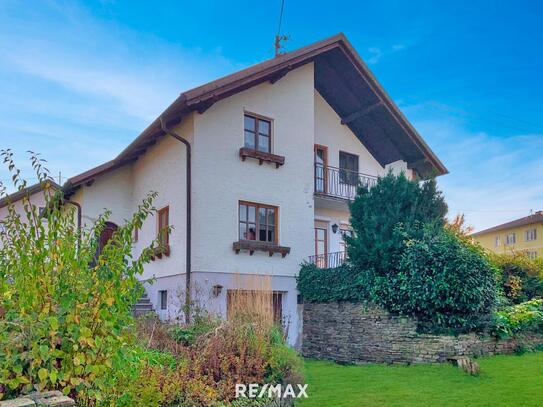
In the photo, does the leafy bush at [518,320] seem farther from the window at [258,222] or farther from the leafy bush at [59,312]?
the leafy bush at [59,312]

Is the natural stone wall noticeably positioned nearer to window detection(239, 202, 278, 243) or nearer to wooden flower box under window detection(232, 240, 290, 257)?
wooden flower box under window detection(232, 240, 290, 257)

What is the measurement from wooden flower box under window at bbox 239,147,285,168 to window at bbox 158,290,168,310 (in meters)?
4.19

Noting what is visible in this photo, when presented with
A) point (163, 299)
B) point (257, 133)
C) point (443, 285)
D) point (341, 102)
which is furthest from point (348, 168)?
point (163, 299)

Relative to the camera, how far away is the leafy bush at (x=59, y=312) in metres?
3.60

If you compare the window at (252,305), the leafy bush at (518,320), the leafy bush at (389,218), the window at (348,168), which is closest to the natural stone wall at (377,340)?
the leafy bush at (518,320)

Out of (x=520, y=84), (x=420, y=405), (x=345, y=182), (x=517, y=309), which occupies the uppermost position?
(x=520, y=84)

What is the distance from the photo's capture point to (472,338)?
1030cm

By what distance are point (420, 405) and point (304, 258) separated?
286 inches

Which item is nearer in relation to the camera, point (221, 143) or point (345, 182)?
point (221, 143)

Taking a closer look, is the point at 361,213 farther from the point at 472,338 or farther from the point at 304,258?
the point at 472,338

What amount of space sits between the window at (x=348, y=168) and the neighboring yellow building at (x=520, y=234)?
89.8ft

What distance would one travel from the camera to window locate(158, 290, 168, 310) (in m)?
12.9

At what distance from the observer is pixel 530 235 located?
140ft

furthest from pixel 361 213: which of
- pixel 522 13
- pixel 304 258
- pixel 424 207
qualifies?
pixel 522 13
